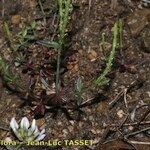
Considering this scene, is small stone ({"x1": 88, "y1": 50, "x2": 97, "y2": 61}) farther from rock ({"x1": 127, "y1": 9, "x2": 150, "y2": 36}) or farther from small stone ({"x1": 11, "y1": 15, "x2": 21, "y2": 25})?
small stone ({"x1": 11, "y1": 15, "x2": 21, "y2": 25})

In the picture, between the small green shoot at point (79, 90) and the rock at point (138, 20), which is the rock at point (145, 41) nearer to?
the rock at point (138, 20)

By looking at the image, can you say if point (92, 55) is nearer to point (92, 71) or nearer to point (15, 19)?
point (92, 71)

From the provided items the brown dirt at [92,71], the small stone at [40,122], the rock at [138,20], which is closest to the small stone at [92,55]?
the brown dirt at [92,71]

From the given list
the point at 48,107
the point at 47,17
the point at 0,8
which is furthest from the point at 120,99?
the point at 0,8

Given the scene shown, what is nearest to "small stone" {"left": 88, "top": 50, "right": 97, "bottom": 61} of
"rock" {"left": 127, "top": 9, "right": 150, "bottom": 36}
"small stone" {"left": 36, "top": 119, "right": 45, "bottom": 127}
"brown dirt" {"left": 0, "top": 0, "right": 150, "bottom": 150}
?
"brown dirt" {"left": 0, "top": 0, "right": 150, "bottom": 150}

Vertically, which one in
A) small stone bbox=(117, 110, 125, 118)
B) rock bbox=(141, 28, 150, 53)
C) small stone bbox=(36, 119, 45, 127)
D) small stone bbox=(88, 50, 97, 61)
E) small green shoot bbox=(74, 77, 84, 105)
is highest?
rock bbox=(141, 28, 150, 53)

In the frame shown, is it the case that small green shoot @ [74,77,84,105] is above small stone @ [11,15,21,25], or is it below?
below

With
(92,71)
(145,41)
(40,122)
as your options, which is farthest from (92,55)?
(40,122)

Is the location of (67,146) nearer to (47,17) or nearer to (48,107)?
(48,107)
